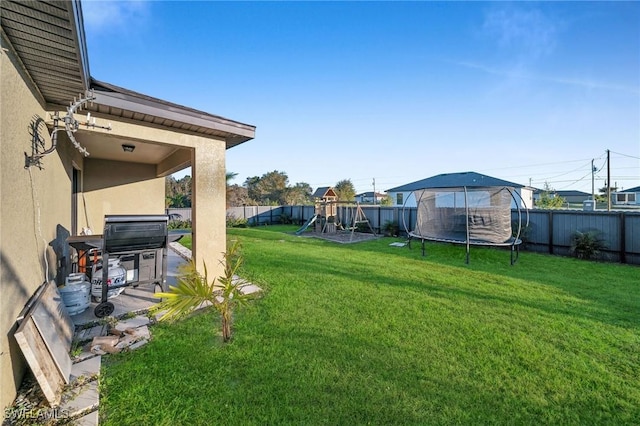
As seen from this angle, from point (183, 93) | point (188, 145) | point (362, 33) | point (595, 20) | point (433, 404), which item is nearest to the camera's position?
point (433, 404)

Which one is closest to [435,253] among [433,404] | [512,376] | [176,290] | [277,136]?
[512,376]

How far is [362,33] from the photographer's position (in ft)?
28.6

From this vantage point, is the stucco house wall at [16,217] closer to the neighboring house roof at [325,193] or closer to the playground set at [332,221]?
the playground set at [332,221]

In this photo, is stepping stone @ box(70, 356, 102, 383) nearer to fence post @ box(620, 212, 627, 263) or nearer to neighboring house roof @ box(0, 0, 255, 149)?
neighboring house roof @ box(0, 0, 255, 149)

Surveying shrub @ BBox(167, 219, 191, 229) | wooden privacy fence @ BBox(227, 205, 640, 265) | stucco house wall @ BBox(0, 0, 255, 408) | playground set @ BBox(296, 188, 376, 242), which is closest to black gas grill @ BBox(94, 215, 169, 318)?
stucco house wall @ BBox(0, 0, 255, 408)

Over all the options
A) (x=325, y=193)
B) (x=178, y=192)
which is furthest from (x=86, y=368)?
(x=178, y=192)

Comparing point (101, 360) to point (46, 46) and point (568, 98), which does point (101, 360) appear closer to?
point (46, 46)

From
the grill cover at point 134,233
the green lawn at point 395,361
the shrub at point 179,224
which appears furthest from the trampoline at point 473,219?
the shrub at point 179,224

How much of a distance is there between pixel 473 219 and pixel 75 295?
879cm

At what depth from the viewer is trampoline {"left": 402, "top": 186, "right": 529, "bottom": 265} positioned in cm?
735

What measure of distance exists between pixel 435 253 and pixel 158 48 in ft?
34.2

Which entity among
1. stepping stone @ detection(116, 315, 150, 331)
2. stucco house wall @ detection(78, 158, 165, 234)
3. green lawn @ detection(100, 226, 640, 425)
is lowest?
green lawn @ detection(100, 226, 640, 425)

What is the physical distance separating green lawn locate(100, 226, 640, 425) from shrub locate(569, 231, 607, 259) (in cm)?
309

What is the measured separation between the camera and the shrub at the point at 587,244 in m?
7.29
